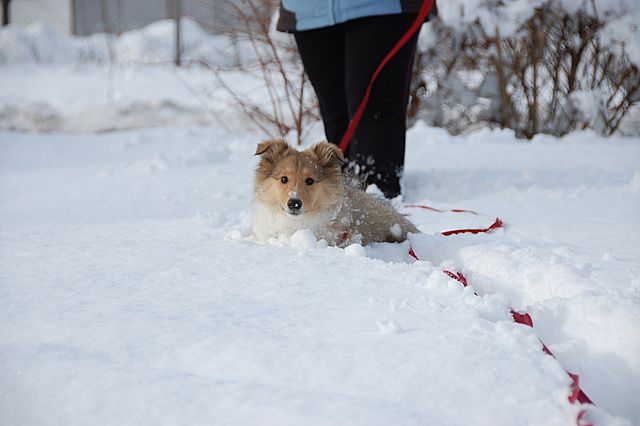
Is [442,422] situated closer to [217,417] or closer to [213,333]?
[217,417]

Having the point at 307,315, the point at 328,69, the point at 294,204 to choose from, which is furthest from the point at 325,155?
the point at 307,315

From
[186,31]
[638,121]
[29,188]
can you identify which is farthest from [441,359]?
[186,31]

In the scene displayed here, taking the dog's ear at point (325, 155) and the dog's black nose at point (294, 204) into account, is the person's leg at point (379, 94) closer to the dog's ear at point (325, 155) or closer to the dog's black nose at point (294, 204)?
the dog's ear at point (325, 155)

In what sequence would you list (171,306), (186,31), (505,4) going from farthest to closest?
1. (186,31)
2. (505,4)
3. (171,306)

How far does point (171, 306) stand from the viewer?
5.67ft

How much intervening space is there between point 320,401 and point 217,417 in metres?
0.23

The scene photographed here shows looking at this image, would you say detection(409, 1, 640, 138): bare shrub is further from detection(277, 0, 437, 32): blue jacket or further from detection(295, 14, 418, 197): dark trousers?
detection(277, 0, 437, 32): blue jacket

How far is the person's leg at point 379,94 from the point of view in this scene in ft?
10.7

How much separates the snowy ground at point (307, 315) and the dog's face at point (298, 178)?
268 mm

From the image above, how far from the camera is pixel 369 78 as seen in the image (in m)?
3.35

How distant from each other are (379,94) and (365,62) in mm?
214

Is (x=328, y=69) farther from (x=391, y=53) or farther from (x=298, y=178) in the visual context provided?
(x=298, y=178)

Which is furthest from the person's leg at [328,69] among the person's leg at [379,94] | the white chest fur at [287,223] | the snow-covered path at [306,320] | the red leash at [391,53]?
the white chest fur at [287,223]

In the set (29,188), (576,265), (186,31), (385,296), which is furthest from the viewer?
(186,31)
